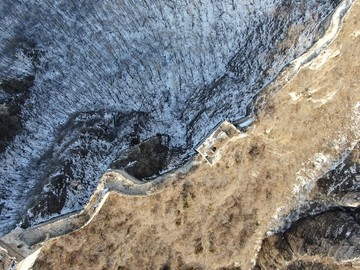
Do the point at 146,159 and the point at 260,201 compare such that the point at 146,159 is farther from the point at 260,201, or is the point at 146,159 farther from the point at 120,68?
the point at 260,201

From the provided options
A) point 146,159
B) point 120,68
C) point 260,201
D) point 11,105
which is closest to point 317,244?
point 260,201

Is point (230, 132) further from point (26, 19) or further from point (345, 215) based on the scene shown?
point (26, 19)

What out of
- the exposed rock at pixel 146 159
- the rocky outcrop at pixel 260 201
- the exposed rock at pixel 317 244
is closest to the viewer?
the rocky outcrop at pixel 260 201

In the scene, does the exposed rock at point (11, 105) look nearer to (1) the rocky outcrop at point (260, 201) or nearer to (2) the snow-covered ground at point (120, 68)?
(2) the snow-covered ground at point (120, 68)

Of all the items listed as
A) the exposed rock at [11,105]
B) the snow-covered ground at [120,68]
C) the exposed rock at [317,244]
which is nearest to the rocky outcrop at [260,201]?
the exposed rock at [317,244]

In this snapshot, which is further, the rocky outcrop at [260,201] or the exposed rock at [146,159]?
the exposed rock at [146,159]

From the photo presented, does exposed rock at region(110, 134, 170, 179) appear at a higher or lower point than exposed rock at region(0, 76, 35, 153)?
lower

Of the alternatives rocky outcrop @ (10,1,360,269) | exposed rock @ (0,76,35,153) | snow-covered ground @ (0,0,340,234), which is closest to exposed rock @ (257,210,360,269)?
rocky outcrop @ (10,1,360,269)

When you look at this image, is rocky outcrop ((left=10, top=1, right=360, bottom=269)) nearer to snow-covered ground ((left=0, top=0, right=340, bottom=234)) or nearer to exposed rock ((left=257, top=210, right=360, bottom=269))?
exposed rock ((left=257, top=210, right=360, bottom=269))
